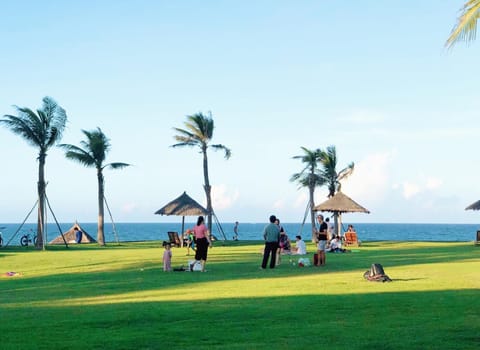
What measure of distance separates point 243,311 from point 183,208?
113ft

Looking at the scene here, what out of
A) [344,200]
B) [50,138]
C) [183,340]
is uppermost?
[50,138]

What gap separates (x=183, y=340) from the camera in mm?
8438

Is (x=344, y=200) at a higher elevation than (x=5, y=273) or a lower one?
higher

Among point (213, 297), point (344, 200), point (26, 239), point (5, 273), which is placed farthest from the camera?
point (26, 239)

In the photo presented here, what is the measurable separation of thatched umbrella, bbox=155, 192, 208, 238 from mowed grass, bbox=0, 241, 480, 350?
26.0 meters

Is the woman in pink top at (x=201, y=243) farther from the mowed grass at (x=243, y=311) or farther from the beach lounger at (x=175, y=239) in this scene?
the beach lounger at (x=175, y=239)

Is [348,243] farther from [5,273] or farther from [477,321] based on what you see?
[477,321]

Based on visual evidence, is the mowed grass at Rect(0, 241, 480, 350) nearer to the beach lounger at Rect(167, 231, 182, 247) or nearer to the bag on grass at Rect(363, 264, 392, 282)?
the bag on grass at Rect(363, 264, 392, 282)

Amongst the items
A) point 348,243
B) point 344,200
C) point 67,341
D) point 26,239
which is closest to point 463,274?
point 67,341

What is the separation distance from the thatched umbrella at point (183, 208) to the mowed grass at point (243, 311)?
1025 inches

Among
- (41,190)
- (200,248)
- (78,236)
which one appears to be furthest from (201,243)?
(78,236)

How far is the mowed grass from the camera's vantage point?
27.5 ft

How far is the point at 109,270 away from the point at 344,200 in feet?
83.7

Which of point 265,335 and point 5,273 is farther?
point 5,273
